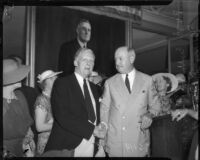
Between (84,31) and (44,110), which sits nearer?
(44,110)

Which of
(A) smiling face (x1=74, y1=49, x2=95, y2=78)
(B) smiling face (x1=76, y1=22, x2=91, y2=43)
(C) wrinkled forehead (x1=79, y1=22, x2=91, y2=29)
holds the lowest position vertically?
(A) smiling face (x1=74, y1=49, x2=95, y2=78)

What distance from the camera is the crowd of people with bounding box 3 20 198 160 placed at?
2.69m

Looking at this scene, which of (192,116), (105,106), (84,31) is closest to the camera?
(192,116)

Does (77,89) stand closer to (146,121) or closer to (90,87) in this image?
(90,87)

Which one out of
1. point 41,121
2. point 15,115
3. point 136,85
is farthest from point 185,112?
point 15,115

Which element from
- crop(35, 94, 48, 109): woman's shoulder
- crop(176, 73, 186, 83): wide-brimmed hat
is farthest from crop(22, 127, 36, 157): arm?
crop(176, 73, 186, 83): wide-brimmed hat

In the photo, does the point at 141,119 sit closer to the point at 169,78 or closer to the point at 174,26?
the point at 169,78

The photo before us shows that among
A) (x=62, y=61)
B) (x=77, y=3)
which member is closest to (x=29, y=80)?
(x=62, y=61)

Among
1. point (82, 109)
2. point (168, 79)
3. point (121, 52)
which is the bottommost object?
point (82, 109)

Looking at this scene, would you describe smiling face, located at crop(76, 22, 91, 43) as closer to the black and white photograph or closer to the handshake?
the black and white photograph

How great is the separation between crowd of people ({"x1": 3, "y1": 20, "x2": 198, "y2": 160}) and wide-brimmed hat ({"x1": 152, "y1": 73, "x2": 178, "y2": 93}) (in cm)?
3

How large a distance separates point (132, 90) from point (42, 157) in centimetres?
98

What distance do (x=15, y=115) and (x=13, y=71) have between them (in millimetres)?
392

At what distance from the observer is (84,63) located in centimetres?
277
